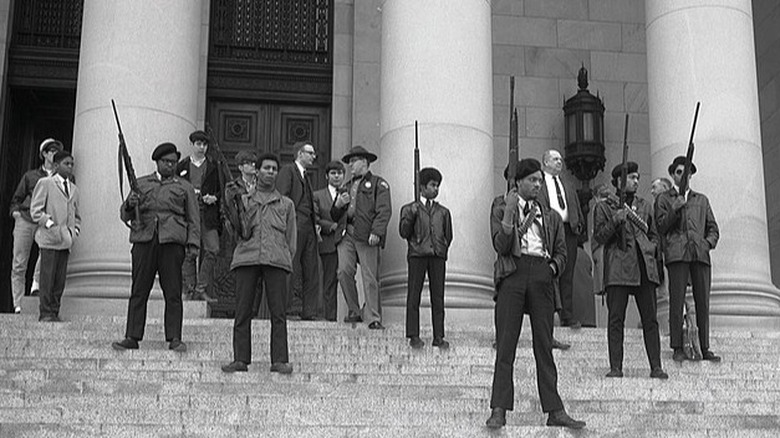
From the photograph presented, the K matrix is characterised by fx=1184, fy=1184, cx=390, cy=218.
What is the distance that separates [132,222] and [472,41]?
589cm

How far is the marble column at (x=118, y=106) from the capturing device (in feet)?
50.5

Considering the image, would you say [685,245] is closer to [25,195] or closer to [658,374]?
[658,374]

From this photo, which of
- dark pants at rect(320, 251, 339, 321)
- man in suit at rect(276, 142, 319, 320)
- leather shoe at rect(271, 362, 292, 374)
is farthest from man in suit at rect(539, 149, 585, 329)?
leather shoe at rect(271, 362, 292, 374)

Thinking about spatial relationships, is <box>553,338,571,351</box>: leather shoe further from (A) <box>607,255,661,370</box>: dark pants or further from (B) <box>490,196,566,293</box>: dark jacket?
(B) <box>490,196,566,293</box>: dark jacket

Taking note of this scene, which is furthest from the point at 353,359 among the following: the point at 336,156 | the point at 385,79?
the point at 336,156

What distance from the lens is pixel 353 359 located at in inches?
489

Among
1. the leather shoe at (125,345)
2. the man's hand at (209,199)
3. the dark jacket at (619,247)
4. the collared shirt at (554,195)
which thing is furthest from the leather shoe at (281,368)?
the collared shirt at (554,195)

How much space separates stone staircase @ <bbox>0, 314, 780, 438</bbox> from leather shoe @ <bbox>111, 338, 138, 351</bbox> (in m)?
0.08

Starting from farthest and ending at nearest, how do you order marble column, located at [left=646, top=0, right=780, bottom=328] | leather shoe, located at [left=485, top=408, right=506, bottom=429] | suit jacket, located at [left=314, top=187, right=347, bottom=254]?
marble column, located at [left=646, top=0, right=780, bottom=328], suit jacket, located at [left=314, top=187, right=347, bottom=254], leather shoe, located at [left=485, top=408, right=506, bottom=429]

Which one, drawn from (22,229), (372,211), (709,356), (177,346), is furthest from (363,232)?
(22,229)

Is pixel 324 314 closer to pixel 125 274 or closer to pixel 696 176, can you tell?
pixel 125 274

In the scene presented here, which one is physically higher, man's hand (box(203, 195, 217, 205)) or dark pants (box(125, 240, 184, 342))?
man's hand (box(203, 195, 217, 205))

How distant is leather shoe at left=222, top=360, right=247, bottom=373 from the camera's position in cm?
1154

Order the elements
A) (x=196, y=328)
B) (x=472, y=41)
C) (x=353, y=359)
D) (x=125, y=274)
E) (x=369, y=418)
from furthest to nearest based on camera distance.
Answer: (x=472, y=41), (x=125, y=274), (x=196, y=328), (x=353, y=359), (x=369, y=418)
